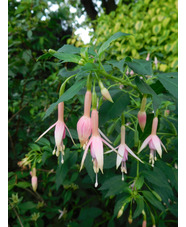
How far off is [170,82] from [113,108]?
141 mm

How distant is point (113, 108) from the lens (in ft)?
1.65

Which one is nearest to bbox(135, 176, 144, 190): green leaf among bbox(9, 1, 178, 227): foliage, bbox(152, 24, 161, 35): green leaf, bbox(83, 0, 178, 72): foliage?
bbox(9, 1, 178, 227): foliage

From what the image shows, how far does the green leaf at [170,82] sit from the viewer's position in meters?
0.43

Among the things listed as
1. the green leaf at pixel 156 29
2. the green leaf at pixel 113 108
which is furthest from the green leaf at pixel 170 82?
the green leaf at pixel 156 29

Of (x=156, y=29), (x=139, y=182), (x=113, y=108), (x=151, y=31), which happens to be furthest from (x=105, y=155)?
(x=151, y=31)

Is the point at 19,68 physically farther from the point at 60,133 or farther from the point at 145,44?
the point at 145,44

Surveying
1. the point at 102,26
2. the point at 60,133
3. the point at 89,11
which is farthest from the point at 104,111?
the point at 89,11

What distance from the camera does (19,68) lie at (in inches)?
48.6

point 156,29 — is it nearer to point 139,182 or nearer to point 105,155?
point 105,155

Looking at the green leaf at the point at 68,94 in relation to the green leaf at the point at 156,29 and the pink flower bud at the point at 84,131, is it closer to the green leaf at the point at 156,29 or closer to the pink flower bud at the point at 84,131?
the pink flower bud at the point at 84,131

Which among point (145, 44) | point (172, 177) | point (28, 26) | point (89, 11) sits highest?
point (89, 11)

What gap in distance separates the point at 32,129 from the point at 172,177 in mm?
1012

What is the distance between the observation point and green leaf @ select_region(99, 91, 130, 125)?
49 centimetres

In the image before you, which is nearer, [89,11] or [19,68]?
[19,68]
